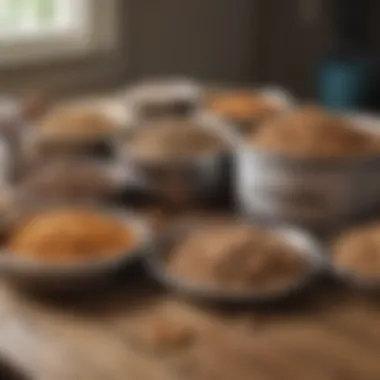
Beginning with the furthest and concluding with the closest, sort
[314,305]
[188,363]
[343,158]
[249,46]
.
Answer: [249,46] < [343,158] < [314,305] < [188,363]

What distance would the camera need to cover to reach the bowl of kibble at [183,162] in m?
1.33

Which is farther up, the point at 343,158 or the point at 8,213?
the point at 343,158

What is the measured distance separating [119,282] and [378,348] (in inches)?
12.9

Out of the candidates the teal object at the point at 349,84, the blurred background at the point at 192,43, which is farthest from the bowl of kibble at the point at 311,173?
the teal object at the point at 349,84

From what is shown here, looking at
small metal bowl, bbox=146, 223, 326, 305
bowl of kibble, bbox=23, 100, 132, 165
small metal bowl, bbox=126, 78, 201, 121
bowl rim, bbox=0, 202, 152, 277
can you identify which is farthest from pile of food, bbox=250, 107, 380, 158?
small metal bowl, bbox=126, 78, 201, 121

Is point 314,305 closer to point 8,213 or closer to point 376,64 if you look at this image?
point 8,213

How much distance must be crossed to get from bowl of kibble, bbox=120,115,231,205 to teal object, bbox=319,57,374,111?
5.59 feet

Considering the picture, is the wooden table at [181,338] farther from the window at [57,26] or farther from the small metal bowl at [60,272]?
the window at [57,26]

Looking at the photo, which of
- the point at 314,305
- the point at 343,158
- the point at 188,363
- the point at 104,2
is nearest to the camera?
the point at 188,363

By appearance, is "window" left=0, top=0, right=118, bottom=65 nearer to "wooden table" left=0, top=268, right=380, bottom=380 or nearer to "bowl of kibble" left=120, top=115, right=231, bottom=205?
"bowl of kibble" left=120, top=115, right=231, bottom=205

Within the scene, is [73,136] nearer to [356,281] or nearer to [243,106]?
[243,106]

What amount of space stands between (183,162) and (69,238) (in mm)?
288

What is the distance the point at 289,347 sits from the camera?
0.94 meters

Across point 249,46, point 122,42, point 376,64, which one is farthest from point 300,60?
point 122,42
